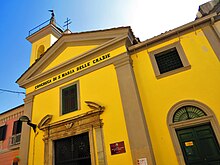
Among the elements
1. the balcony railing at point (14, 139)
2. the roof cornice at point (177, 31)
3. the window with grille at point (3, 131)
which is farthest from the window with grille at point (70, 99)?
the window with grille at point (3, 131)

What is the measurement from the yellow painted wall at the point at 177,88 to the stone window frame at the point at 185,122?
0.12 meters

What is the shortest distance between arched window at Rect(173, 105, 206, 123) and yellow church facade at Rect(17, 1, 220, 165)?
3cm

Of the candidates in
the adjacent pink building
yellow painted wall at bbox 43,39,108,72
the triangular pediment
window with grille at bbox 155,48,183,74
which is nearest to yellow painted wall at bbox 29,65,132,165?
the triangular pediment

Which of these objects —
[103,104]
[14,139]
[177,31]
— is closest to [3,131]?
[14,139]

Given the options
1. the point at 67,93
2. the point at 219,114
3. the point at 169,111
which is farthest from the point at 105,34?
the point at 219,114

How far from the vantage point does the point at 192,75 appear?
6.68 meters

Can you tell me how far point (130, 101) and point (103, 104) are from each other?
125 cm

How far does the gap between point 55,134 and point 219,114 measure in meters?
6.81

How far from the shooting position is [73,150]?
303 inches

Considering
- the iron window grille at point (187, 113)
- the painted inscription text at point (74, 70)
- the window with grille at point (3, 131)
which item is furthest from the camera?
the window with grille at point (3, 131)

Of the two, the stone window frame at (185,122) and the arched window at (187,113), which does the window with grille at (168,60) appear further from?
the arched window at (187,113)

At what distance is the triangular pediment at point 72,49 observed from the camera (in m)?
8.60

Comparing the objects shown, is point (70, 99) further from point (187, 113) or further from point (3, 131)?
point (3, 131)

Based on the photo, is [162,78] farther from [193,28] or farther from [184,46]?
[193,28]
